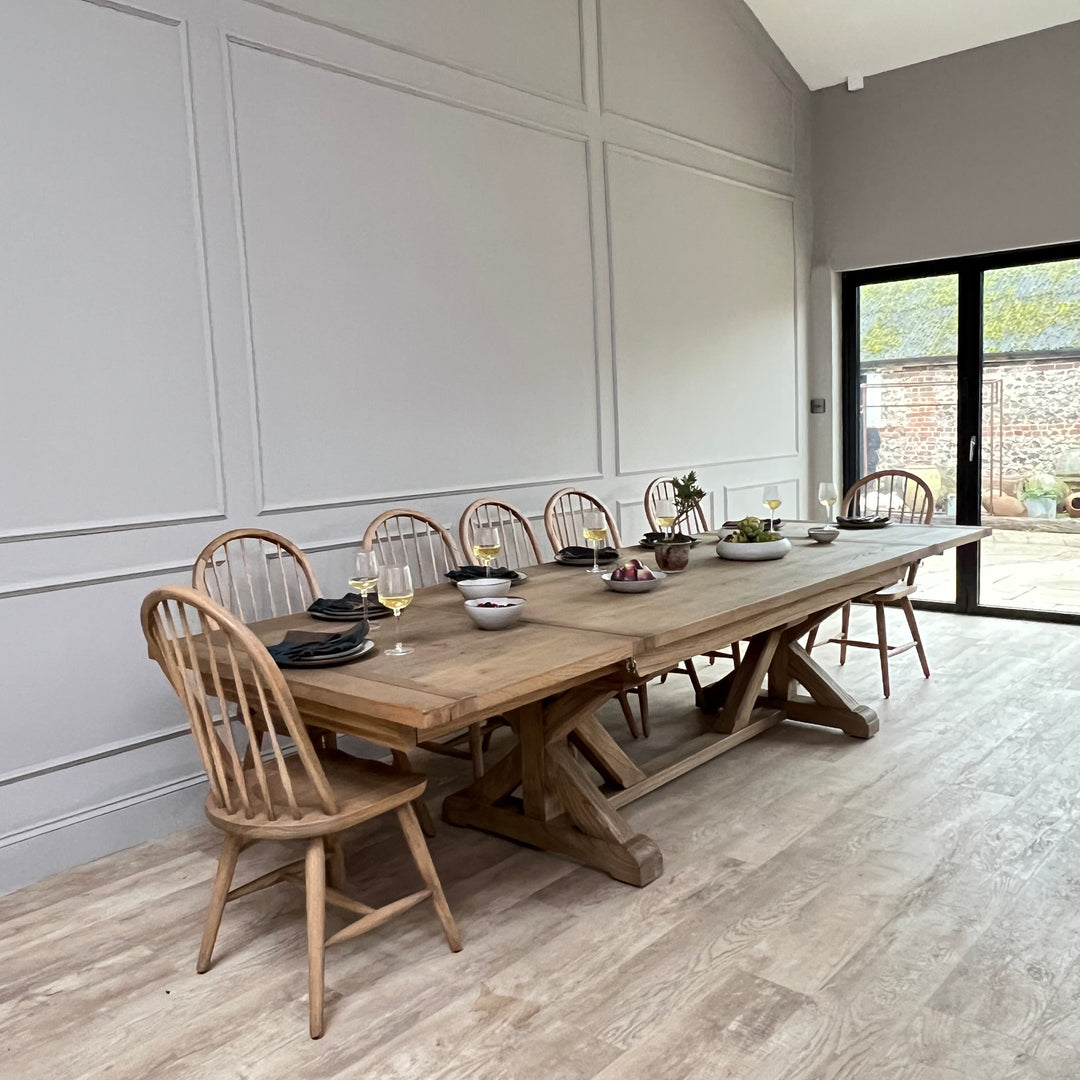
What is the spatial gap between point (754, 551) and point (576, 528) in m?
1.23

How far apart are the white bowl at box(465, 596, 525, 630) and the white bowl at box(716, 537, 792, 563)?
3.70ft

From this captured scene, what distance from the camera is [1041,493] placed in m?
5.42

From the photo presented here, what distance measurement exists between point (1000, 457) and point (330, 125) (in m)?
4.05

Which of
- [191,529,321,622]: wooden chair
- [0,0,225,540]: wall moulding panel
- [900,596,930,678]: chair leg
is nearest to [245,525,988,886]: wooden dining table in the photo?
[191,529,321,622]: wooden chair

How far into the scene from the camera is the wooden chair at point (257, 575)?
2928 mm

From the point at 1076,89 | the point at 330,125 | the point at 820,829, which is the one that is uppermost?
the point at 1076,89

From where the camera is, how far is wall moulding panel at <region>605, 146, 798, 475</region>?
4.82 metres

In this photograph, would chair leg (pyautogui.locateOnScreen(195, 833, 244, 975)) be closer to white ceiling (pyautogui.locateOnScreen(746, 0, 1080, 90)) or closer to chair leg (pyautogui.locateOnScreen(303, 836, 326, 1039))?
chair leg (pyautogui.locateOnScreen(303, 836, 326, 1039))

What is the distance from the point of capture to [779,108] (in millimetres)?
5820

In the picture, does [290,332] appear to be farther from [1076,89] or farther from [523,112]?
[1076,89]

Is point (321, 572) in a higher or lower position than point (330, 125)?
lower

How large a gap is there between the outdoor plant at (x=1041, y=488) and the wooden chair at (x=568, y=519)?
260cm

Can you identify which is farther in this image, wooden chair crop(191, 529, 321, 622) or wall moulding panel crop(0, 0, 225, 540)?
wooden chair crop(191, 529, 321, 622)

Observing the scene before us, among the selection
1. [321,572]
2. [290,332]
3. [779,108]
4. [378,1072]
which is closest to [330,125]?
[290,332]
